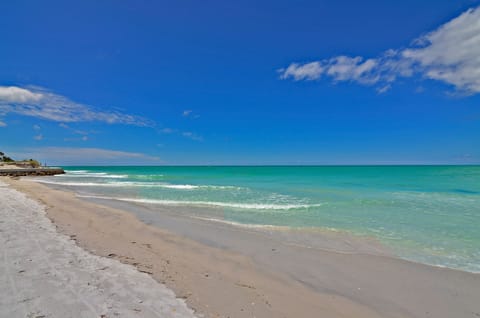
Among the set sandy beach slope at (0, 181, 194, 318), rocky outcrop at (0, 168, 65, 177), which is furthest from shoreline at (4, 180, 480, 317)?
rocky outcrop at (0, 168, 65, 177)

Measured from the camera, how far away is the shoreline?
12.9ft

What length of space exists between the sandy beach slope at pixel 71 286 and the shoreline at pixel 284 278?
0.39 meters

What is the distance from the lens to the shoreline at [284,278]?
3.92 meters

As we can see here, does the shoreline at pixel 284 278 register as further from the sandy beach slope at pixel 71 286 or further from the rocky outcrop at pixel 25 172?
the rocky outcrop at pixel 25 172

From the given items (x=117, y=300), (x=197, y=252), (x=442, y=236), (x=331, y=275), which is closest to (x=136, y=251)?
(x=197, y=252)

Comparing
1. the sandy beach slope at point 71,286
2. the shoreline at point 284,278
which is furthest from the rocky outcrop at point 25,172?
the sandy beach slope at point 71,286

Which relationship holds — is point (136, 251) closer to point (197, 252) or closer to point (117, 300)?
point (197, 252)

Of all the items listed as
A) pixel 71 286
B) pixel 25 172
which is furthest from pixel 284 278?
pixel 25 172

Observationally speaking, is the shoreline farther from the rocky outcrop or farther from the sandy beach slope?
the rocky outcrop

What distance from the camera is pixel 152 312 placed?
3316 mm

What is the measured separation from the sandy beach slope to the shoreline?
1.28 ft

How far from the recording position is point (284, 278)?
197 inches

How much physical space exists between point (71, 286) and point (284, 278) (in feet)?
12.4

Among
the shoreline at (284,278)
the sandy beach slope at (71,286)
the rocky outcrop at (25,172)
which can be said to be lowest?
the shoreline at (284,278)
